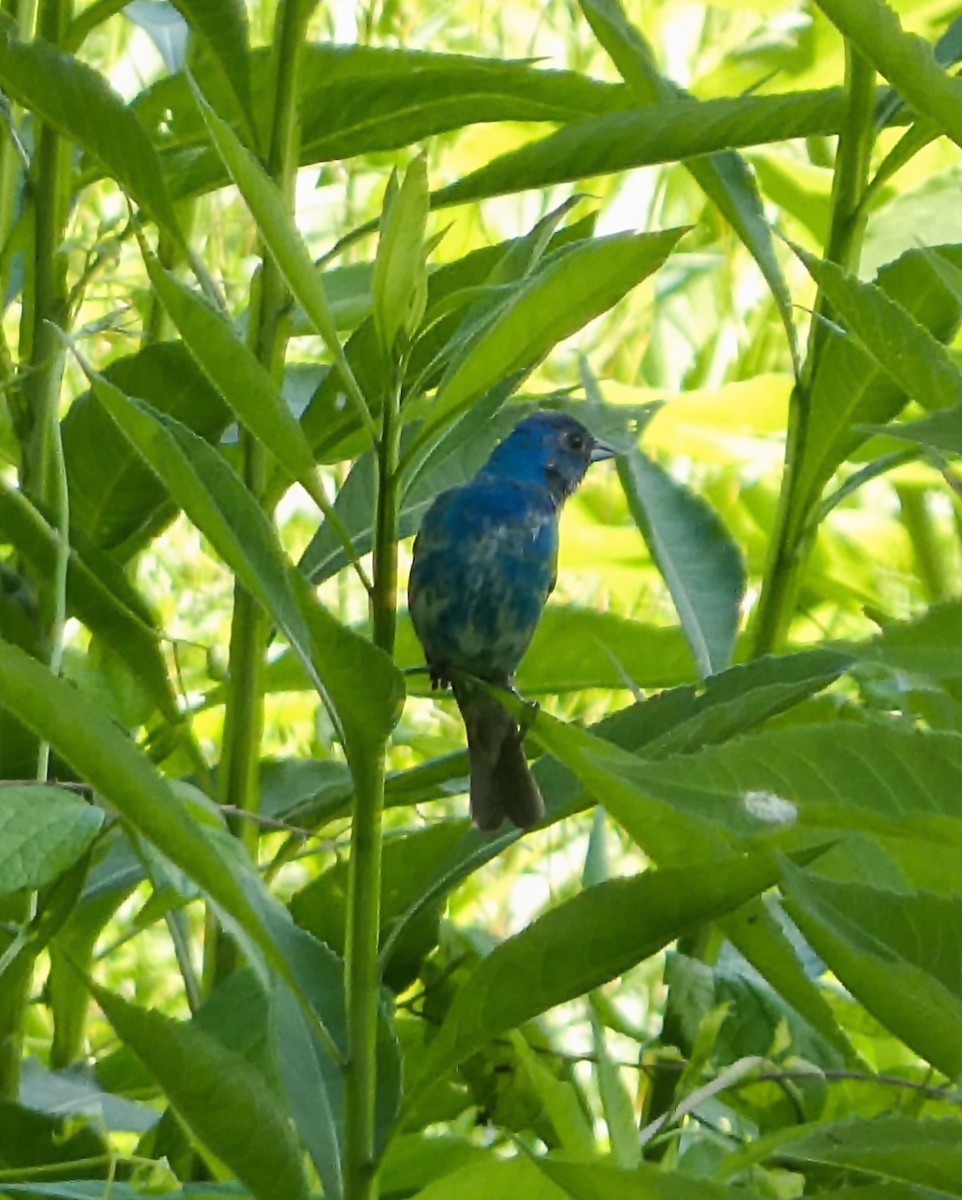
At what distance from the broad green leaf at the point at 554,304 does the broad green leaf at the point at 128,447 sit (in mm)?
386

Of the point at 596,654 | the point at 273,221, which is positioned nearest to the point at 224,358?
the point at 273,221

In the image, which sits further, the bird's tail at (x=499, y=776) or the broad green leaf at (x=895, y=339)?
the bird's tail at (x=499, y=776)

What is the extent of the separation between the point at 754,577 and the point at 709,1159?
0.98m

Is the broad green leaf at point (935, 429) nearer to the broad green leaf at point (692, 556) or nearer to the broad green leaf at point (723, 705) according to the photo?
the broad green leaf at point (723, 705)

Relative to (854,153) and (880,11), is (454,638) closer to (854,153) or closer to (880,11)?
(854,153)

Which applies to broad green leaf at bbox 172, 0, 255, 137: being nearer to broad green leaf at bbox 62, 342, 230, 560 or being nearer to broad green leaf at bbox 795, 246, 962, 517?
broad green leaf at bbox 62, 342, 230, 560

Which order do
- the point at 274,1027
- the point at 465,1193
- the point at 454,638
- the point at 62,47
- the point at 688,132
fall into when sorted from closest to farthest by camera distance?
the point at 465,1193
the point at 274,1027
the point at 688,132
the point at 62,47
the point at 454,638

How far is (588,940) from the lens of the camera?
719 millimetres

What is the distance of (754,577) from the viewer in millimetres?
1854

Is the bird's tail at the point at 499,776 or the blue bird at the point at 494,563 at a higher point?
the blue bird at the point at 494,563

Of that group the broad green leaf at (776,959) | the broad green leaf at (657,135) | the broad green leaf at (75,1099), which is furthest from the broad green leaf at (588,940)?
the broad green leaf at (657,135)

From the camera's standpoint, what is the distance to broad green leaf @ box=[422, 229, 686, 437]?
76 centimetres

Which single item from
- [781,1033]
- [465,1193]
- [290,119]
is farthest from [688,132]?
[465,1193]

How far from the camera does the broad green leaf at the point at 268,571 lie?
71cm
